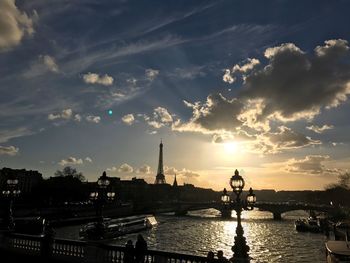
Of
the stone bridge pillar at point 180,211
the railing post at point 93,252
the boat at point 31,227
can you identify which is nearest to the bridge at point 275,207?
the stone bridge pillar at point 180,211

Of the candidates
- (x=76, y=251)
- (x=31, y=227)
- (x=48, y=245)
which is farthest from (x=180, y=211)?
(x=76, y=251)

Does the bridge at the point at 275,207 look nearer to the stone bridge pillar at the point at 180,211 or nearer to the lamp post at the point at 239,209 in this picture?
the stone bridge pillar at the point at 180,211

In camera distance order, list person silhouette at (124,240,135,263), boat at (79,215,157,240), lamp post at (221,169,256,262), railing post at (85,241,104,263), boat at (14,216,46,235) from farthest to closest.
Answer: boat at (79,215,157,240) < boat at (14,216,46,235) < railing post at (85,241,104,263) < person silhouette at (124,240,135,263) < lamp post at (221,169,256,262)

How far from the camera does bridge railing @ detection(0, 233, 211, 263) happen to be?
19000mm

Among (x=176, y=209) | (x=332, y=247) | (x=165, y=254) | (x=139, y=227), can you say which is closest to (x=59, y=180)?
(x=176, y=209)

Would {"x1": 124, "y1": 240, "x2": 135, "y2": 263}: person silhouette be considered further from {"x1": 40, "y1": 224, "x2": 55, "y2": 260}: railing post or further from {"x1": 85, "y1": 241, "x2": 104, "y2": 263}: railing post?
{"x1": 40, "y1": 224, "x2": 55, "y2": 260}: railing post

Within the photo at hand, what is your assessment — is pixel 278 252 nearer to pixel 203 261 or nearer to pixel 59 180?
pixel 203 261

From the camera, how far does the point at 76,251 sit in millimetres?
22312

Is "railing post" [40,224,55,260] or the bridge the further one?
the bridge

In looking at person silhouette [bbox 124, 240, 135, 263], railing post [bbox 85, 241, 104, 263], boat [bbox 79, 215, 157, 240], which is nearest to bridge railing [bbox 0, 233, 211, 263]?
railing post [bbox 85, 241, 104, 263]

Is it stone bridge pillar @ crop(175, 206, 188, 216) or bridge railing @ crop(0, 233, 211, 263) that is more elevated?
stone bridge pillar @ crop(175, 206, 188, 216)

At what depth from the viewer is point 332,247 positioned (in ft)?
131

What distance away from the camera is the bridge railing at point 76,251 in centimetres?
1900

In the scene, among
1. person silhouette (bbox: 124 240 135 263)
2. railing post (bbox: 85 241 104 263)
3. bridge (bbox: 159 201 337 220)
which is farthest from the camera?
bridge (bbox: 159 201 337 220)
